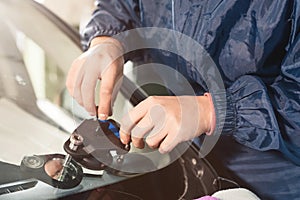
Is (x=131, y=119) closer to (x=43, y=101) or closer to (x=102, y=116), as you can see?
(x=102, y=116)

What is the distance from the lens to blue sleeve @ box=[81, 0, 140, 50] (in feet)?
2.68

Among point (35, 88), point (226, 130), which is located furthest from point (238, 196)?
point (35, 88)

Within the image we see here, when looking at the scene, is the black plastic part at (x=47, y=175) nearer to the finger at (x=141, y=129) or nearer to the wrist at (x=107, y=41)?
the finger at (x=141, y=129)

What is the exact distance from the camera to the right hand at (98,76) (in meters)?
0.72

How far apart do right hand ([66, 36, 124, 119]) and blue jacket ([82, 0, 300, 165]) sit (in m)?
0.10

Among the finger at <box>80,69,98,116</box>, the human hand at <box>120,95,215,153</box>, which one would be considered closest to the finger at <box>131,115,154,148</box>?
the human hand at <box>120,95,215,153</box>

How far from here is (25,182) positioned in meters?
0.64

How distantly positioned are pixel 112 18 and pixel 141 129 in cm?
27

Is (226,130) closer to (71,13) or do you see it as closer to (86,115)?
(86,115)

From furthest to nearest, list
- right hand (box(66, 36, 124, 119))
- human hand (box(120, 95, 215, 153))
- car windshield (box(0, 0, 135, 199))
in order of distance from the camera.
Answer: car windshield (box(0, 0, 135, 199))
right hand (box(66, 36, 124, 119))
human hand (box(120, 95, 215, 153))

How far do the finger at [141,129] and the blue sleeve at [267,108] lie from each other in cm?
10

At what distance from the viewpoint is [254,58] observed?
0.69m

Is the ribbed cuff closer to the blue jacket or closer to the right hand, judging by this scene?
the blue jacket

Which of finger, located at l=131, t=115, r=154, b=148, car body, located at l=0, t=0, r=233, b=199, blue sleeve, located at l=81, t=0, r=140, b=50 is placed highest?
blue sleeve, located at l=81, t=0, r=140, b=50
